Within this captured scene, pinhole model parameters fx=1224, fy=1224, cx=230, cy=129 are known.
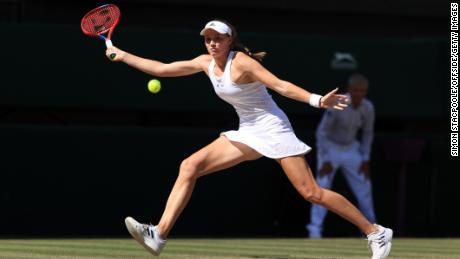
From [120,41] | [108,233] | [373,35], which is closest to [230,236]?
[108,233]

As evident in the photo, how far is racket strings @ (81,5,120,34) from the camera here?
32.7 ft

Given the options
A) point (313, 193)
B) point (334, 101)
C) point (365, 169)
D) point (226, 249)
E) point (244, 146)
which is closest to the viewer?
point (334, 101)

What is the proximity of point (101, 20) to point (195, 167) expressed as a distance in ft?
5.80

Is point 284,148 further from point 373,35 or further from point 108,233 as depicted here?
point 373,35

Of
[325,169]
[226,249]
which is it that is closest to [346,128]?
[325,169]

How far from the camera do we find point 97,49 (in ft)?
45.9

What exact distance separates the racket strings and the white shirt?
13.4ft

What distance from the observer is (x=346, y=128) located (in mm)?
13734

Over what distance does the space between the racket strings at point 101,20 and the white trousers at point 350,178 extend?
172 inches

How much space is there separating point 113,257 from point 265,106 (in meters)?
1.59

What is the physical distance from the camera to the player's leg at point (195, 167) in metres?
9.00

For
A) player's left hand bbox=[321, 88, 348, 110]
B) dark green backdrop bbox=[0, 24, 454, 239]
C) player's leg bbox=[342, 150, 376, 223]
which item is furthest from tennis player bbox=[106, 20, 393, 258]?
dark green backdrop bbox=[0, 24, 454, 239]

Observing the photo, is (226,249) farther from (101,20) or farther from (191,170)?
(101,20)

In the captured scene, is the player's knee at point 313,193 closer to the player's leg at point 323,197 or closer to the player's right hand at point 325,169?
the player's leg at point 323,197
